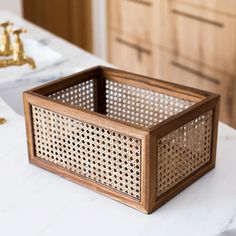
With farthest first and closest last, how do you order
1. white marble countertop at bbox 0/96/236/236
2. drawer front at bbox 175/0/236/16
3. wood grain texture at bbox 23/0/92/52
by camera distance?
1. wood grain texture at bbox 23/0/92/52
2. drawer front at bbox 175/0/236/16
3. white marble countertop at bbox 0/96/236/236

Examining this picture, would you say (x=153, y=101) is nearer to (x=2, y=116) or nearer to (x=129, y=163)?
(x=129, y=163)

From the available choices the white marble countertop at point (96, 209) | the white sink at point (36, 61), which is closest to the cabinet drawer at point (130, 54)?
the white sink at point (36, 61)

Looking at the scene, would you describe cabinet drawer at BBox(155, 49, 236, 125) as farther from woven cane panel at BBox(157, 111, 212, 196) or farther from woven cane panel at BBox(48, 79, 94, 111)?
woven cane panel at BBox(157, 111, 212, 196)

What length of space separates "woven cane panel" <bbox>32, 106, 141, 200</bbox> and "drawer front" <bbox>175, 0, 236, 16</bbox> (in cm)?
162

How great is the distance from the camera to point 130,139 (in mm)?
927

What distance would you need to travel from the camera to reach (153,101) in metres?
1.16

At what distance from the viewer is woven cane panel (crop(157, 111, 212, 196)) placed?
3.09 ft

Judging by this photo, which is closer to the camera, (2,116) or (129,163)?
(129,163)

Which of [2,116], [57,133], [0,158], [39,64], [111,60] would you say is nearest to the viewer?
[57,133]

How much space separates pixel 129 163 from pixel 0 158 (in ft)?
1.14

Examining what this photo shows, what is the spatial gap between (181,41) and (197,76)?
21cm

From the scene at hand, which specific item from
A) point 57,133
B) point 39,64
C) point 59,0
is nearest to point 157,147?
point 57,133

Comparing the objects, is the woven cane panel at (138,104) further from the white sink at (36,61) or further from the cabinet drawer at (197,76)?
the cabinet drawer at (197,76)

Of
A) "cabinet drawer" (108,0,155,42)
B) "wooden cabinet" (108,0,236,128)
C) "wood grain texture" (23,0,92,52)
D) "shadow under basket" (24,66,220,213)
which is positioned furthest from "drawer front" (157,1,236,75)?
"shadow under basket" (24,66,220,213)
